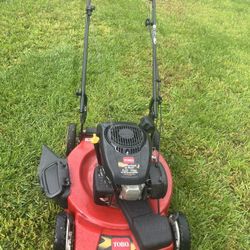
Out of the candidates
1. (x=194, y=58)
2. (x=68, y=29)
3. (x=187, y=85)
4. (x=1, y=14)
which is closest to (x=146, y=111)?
(x=187, y=85)

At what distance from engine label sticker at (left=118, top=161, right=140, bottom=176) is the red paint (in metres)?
0.32

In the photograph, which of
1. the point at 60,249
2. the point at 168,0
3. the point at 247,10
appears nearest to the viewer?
the point at 60,249

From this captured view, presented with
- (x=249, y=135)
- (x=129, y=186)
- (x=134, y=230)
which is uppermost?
(x=129, y=186)

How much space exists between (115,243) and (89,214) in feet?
0.67

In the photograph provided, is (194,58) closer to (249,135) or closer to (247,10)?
(249,135)

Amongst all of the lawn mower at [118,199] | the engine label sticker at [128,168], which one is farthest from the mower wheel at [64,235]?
the engine label sticker at [128,168]

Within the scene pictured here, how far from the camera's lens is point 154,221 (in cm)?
213

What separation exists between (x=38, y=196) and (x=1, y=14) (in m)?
2.78

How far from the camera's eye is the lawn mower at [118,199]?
2064 mm

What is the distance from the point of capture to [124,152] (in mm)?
2111

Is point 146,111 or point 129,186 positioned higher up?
point 129,186

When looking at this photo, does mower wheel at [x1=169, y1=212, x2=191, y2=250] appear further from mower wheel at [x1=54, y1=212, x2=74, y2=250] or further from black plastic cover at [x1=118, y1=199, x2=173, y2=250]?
mower wheel at [x1=54, y1=212, x2=74, y2=250]

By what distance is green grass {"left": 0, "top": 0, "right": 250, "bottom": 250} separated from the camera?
106 inches

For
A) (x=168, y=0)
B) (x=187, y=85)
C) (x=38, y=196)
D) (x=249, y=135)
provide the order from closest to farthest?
(x=38, y=196)
(x=249, y=135)
(x=187, y=85)
(x=168, y=0)
